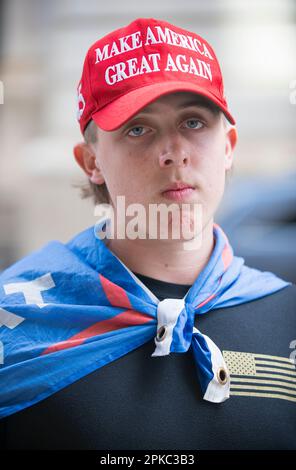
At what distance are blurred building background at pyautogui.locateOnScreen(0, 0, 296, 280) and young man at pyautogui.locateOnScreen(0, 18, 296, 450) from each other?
6556 millimetres

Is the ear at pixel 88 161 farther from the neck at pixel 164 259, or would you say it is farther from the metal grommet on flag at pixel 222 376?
the metal grommet on flag at pixel 222 376

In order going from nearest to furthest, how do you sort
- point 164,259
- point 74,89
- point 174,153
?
point 174,153 → point 164,259 → point 74,89

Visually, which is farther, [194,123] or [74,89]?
[74,89]

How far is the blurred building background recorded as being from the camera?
8.47 m

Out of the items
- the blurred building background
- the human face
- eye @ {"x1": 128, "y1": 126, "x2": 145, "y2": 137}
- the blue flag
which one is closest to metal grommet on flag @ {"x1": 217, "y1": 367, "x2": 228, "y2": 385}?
the blue flag

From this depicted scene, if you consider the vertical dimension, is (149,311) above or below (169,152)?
below

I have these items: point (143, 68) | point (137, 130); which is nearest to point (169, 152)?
point (137, 130)

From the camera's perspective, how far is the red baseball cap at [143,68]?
1.61 m

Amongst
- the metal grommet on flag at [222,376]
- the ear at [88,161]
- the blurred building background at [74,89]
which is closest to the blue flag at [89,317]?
the metal grommet on flag at [222,376]

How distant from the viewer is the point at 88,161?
182 centimetres

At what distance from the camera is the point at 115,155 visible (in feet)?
5.38

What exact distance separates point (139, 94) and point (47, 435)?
2.82 feet

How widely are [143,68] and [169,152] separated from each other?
242 millimetres

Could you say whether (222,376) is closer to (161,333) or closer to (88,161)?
(161,333)
